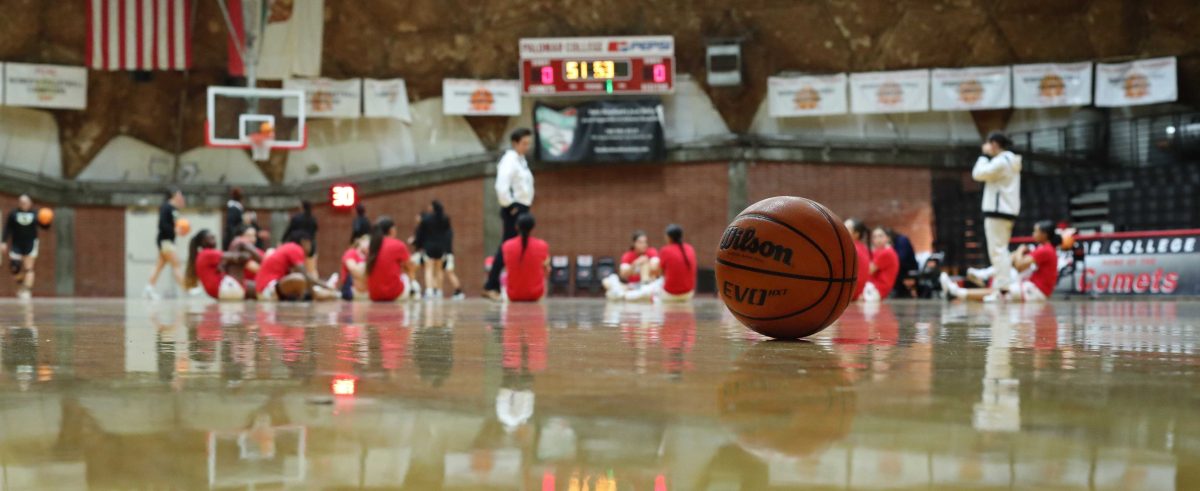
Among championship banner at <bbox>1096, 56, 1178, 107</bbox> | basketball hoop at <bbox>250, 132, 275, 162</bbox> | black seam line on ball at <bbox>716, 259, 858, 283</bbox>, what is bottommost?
black seam line on ball at <bbox>716, 259, 858, 283</bbox>

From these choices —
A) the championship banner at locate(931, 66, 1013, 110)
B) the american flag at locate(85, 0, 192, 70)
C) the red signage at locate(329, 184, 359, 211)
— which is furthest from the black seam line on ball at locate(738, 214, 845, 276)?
the red signage at locate(329, 184, 359, 211)

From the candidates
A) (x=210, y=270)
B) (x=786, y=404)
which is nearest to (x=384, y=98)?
(x=210, y=270)

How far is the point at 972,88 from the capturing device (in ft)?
67.5

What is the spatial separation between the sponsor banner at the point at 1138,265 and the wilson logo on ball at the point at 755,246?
1379 centimetres

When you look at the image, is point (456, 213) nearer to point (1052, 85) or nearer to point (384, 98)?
point (384, 98)

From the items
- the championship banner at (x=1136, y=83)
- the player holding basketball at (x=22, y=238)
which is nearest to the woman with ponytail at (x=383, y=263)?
the player holding basketball at (x=22, y=238)

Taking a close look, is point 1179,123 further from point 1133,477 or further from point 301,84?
point 1133,477

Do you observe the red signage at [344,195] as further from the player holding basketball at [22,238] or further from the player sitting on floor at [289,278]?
the player sitting on floor at [289,278]

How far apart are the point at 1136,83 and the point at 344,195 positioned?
15621 mm

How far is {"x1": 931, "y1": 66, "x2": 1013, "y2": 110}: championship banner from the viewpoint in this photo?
20.4 metres

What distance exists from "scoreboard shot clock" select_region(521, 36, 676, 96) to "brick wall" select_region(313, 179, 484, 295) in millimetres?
2754

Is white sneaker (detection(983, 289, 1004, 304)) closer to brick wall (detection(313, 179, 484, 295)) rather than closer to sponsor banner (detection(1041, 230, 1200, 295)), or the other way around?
sponsor banner (detection(1041, 230, 1200, 295))

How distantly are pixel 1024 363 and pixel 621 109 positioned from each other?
19.0 meters

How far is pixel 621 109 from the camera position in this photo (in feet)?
70.2
